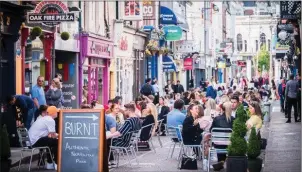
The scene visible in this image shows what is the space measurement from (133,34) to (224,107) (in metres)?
30.4

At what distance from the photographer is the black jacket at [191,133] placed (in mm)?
18922

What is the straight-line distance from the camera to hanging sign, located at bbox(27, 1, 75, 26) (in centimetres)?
2627

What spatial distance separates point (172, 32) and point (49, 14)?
30.1m

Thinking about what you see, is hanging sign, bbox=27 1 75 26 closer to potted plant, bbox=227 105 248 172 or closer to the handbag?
the handbag

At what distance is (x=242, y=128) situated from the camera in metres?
15.9

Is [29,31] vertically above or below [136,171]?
above

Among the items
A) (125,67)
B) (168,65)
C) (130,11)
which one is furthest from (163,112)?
(168,65)

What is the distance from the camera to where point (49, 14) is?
26.4 meters

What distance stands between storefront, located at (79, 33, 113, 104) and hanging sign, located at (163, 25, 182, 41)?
1349 cm

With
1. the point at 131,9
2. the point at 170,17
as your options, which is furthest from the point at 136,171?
the point at 170,17

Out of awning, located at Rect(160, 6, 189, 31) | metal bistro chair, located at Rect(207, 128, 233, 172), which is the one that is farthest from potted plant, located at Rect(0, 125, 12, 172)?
awning, located at Rect(160, 6, 189, 31)

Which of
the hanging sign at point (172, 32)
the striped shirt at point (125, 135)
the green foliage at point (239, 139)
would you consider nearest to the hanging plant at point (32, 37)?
the striped shirt at point (125, 135)

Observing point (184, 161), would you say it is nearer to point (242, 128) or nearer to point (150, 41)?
point (242, 128)

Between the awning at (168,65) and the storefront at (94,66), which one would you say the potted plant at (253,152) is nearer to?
the storefront at (94,66)
